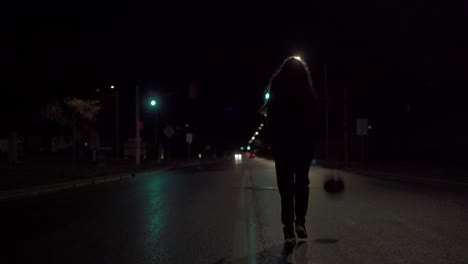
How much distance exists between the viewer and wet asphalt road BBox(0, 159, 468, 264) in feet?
18.9

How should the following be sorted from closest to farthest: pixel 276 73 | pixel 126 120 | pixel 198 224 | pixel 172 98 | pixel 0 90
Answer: pixel 276 73 < pixel 198 224 < pixel 0 90 < pixel 126 120 < pixel 172 98

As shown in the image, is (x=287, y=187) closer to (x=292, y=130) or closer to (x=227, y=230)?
(x=292, y=130)

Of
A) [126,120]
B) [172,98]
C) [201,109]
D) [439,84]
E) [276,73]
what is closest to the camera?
[276,73]

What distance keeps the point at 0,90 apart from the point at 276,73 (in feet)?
55.5

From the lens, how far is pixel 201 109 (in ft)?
339

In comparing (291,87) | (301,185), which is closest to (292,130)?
(291,87)

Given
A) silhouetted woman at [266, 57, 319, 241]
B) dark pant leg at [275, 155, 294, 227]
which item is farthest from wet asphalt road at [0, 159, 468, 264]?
silhouetted woman at [266, 57, 319, 241]

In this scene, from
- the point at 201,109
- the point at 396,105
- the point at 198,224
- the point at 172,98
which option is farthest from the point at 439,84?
the point at 201,109

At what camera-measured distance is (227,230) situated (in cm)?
756

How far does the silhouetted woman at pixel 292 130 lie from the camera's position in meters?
5.78

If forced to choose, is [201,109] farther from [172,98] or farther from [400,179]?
[400,179]

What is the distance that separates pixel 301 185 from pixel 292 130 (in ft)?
2.31

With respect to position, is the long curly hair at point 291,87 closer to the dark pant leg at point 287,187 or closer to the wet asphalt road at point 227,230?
the dark pant leg at point 287,187

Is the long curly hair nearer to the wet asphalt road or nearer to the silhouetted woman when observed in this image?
the silhouetted woman
